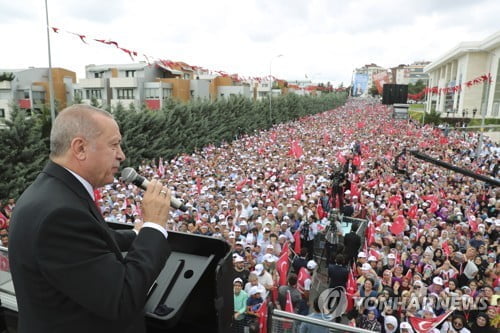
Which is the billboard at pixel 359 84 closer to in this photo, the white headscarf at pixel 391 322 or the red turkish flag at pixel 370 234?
the red turkish flag at pixel 370 234

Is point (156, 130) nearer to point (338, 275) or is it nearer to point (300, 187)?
point (300, 187)

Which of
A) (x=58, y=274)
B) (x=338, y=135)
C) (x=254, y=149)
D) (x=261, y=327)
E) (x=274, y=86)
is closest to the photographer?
(x=58, y=274)

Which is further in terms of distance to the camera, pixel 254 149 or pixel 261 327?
pixel 254 149

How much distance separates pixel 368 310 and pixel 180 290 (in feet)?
17.6

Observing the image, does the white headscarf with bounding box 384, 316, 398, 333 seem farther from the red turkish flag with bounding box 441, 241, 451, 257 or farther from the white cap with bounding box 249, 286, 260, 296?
the red turkish flag with bounding box 441, 241, 451, 257

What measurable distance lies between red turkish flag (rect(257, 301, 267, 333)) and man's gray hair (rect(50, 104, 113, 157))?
13.2 feet

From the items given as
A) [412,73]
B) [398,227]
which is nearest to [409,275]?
[398,227]

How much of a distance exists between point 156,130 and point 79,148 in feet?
64.3

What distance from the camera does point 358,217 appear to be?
Answer: 441 inches

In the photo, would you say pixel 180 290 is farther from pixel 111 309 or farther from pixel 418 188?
pixel 418 188

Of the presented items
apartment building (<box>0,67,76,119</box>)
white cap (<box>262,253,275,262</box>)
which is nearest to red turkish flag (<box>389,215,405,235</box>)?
white cap (<box>262,253,275,262</box>)

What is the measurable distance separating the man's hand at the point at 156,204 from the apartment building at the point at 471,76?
39.4 metres

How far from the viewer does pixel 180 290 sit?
5.60 ft

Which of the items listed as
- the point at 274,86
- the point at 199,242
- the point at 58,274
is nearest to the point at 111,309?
the point at 58,274
